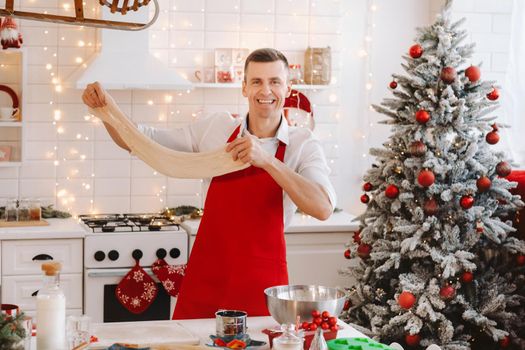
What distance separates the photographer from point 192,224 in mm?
4988

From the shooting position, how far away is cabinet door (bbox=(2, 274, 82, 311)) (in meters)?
4.63

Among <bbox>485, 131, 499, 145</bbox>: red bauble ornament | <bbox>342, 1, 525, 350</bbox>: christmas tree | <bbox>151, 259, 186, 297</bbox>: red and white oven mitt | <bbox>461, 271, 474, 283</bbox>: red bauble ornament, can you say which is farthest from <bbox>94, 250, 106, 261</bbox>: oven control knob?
<bbox>485, 131, 499, 145</bbox>: red bauble ornament

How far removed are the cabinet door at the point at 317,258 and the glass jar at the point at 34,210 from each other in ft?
4.75

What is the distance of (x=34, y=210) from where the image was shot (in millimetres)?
4984

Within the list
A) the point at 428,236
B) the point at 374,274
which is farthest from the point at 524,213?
the point at 374,274

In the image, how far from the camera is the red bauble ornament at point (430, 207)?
436 centimetres

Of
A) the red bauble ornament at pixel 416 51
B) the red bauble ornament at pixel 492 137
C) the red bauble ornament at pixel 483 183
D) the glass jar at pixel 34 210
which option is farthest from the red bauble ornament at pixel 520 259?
the glass jar at pixel 34 210

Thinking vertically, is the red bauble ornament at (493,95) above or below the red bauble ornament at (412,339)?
above

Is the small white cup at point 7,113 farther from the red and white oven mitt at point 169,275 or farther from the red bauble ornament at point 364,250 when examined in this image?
the red bauble ornament at point 364,250

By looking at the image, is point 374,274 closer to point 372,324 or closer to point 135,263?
point 372,324

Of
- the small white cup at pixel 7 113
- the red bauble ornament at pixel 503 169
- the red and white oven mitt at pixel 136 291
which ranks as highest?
the small white cup at pixel 7 113

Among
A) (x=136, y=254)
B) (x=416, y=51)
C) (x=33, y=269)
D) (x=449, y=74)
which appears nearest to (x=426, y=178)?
(x=449, y=74)

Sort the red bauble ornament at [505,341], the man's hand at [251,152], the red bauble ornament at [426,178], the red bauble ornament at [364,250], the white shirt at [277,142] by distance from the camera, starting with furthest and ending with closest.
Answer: the red bauble ornament at [364,250]
the red bauble ornament at [505,341]
the red bauble ornament at [426,178]
the white shirt at [277,142]
the man's hand at [251,152]

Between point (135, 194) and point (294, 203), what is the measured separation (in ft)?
8.03
